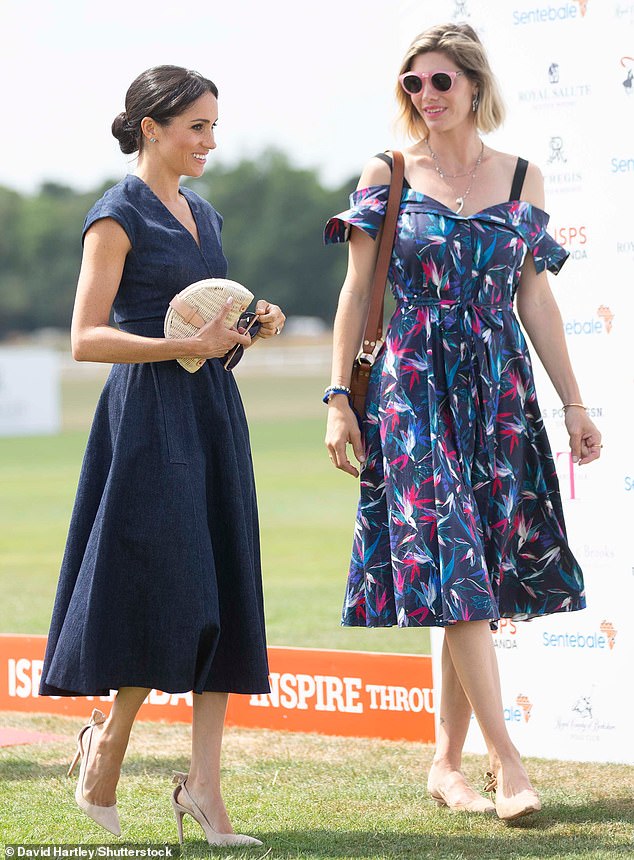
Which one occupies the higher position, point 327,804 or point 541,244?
point 541,244

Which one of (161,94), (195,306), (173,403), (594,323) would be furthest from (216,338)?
(594,323)

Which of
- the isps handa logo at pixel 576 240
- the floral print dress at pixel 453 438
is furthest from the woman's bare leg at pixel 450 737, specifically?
the isps handa logo at pixel 576 240

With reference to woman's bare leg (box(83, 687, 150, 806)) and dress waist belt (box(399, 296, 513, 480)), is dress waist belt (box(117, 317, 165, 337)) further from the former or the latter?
woman's bare leg (box(83, 687, 150, 806))

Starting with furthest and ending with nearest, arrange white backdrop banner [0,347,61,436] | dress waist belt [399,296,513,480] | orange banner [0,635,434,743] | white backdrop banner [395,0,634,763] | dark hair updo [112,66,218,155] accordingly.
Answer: white backdrop banner [0,347,61,436] → orange banner [0,635,434,743] → white backdrop banner [395,0,634,763] → dress waist belt [399,296,513,480] → dark hair updo [112,66,218,155]

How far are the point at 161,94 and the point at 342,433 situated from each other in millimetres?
1065

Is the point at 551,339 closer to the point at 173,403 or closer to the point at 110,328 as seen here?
the point at 173,403

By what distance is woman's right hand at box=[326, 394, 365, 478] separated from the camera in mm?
3826

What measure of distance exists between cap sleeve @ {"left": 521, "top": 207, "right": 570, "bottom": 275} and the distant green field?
3353mm

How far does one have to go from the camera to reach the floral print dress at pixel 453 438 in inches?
147

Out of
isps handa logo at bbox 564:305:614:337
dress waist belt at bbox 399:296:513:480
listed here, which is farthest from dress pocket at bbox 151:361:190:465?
isps handa logo at bbox 564:305:614:337

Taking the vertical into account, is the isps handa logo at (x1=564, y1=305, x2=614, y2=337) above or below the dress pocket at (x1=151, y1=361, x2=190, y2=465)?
above

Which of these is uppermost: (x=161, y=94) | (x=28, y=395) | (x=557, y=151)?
(x=28, y=395)

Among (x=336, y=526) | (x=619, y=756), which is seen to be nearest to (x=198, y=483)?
(x=619, y=756)

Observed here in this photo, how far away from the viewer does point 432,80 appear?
3883 mm
